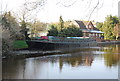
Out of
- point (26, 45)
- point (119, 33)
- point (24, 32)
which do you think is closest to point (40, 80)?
point (26, 45)

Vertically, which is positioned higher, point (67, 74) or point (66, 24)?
point (66, 24)

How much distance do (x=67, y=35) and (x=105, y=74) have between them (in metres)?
22.9

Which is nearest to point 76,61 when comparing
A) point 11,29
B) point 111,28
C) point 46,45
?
point 11,29

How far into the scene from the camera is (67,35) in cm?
3170

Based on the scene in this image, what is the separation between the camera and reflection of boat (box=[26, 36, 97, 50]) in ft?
78.2

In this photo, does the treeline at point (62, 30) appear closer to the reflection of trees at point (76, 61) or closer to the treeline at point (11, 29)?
the treeline at point (11, 29)

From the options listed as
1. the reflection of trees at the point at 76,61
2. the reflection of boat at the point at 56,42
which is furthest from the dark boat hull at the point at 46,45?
the reflection of trees at the point at 76,61

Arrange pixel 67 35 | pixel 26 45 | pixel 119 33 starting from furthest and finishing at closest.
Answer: pixel 119 33 → pixel 67 35 → pixel 26 45

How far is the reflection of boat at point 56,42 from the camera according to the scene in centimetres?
2382

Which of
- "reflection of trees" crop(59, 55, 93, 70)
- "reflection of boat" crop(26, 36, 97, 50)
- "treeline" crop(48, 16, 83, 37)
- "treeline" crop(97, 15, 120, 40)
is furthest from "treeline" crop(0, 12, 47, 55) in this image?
"treeline" crop(97, 15, 120, 40)

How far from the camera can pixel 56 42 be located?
1038 inches

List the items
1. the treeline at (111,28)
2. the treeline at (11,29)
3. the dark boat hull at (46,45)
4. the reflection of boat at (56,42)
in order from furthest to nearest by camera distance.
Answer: the treeline at (111,28) < the reflection of boat at (56,42) < the dark boat hull at (46,45) < the treeline at (11,29)

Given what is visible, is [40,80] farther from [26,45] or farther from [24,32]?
[24,32]

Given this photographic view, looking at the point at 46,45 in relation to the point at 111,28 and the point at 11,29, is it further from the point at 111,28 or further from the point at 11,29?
the point at 111,28
